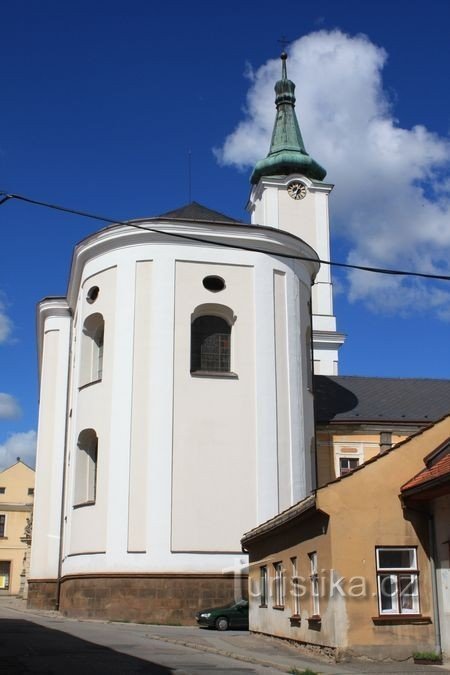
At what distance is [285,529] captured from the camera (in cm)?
1827

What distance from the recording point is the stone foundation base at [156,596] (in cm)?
2556

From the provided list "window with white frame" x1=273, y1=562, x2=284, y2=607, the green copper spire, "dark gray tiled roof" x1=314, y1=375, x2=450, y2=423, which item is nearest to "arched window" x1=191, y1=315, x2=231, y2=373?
"dark gray tiled roof" x1=314, y1=375, x2=450, y2=423

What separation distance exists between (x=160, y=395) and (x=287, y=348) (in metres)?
5.02

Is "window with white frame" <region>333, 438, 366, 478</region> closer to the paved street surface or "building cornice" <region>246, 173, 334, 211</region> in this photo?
the paved street surface

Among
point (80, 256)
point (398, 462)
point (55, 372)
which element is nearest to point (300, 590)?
point (398, 462)

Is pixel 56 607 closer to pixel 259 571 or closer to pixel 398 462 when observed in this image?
pixel 259 571

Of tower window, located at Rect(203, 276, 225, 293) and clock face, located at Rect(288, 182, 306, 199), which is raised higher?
clock face, located at Rect(288, 182, 306, 199)

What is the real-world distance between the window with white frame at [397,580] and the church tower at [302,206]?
1466 inches

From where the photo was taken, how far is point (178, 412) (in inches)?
1100

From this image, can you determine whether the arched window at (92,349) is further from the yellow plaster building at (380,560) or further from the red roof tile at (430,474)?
the red roof tile at (430,474)

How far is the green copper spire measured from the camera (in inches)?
2366

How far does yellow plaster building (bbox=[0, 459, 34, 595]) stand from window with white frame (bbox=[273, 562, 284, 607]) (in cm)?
5394

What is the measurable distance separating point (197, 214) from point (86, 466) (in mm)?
9900

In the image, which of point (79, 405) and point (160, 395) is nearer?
point (160, 395)
